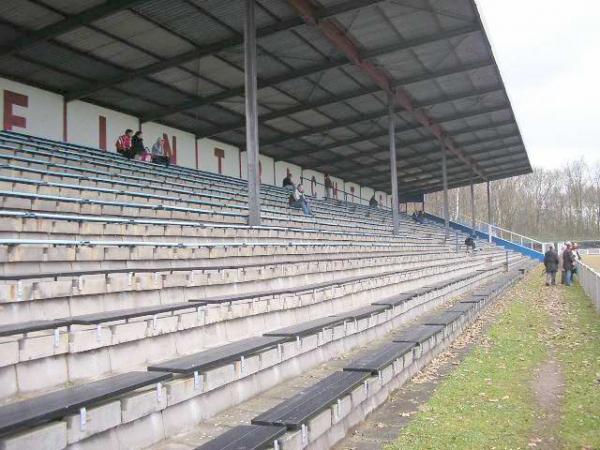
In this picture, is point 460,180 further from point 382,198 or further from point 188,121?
point 188,121

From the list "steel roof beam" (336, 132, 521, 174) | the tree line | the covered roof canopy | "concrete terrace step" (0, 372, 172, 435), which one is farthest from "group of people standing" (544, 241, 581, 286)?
the tree line

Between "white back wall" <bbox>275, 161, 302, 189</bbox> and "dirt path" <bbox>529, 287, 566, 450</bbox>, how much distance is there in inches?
790

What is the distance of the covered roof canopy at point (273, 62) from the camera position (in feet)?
42.8

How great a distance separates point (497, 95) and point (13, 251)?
2121 centimetres

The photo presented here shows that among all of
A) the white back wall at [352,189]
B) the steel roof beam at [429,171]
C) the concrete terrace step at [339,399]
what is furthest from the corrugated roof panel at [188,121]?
the steel roof beam at [429,171]

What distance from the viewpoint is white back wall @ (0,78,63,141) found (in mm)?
14977

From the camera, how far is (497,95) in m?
22.5

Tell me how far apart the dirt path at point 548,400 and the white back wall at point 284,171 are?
20.1 meters

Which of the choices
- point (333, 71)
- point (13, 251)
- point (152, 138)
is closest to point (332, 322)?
point (13, 251)

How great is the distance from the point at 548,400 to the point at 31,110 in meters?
15.2

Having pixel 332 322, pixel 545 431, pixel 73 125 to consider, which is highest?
pixel 73 125

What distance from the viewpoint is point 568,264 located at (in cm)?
1967

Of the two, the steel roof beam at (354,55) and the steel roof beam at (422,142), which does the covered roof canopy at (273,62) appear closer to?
the steel roof beam at (354,55)

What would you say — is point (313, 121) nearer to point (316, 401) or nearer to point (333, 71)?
point (333, 71)
